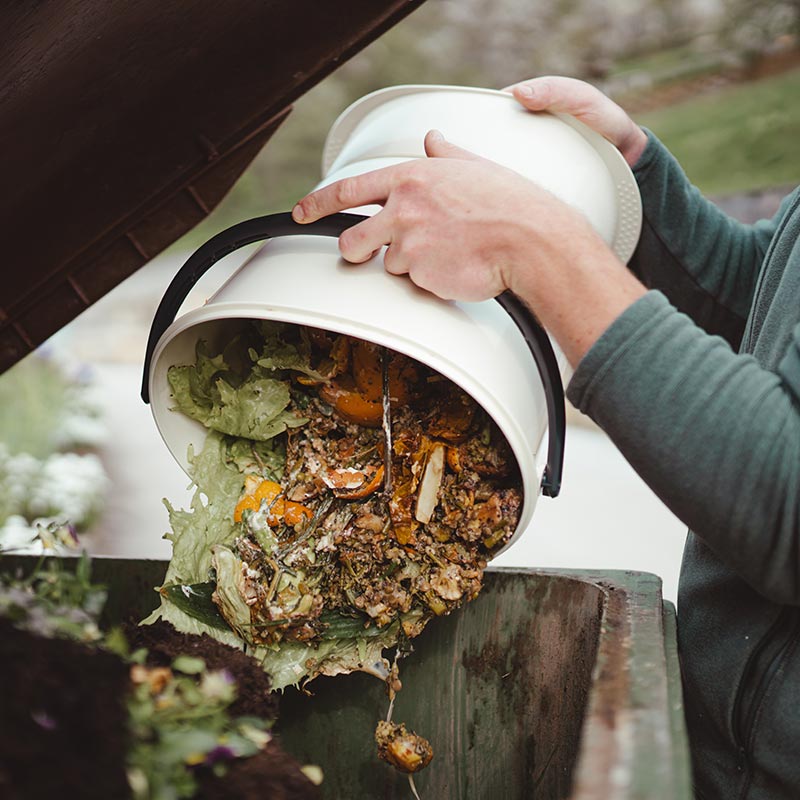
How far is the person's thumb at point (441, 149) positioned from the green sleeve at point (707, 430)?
28cm

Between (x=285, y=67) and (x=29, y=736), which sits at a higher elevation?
(x=285, y=67)

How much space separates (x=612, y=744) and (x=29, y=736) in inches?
15.9

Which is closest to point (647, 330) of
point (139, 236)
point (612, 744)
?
point (612, 744)

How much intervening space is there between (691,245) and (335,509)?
0.73 m

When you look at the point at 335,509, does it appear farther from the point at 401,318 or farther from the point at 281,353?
the point at 401,318

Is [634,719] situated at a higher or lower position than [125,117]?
lower

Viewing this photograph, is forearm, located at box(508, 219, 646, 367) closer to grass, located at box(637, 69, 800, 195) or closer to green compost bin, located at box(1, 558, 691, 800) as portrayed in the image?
green compost bin, located at box(1, 558, 691, 800)

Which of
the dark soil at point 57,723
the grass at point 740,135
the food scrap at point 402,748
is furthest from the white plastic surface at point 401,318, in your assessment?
the grass at point 740,135

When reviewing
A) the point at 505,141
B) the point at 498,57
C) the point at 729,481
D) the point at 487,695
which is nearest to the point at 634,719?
the point at 729,481

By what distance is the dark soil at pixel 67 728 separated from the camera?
588 millimetres

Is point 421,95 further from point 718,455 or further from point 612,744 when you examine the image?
point 612,744

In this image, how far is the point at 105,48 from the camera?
1021 mm

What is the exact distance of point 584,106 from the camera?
1.28 meters

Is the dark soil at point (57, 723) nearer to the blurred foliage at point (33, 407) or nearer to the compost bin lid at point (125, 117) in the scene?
the compost bin lid at point (125, 117)
